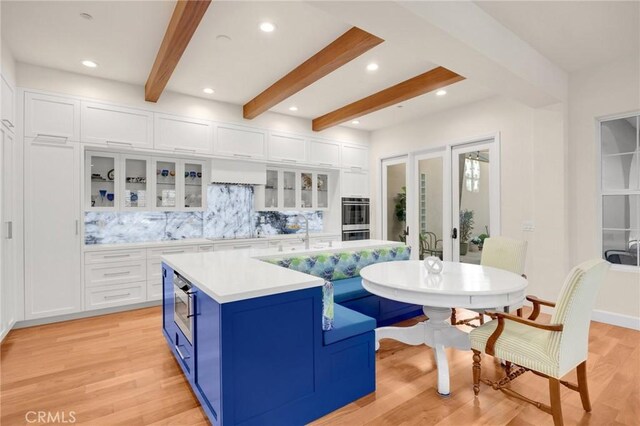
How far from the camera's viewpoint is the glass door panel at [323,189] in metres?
6.07

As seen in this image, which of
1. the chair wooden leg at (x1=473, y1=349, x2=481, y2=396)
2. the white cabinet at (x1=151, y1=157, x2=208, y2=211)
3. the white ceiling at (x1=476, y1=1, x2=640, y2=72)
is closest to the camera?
the chair wooden leg at (x1=473, y1=349, x2=481, y2=396)

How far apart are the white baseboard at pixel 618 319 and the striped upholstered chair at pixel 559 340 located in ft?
6.89

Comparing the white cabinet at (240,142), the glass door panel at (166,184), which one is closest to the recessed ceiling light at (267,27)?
the white cabinet at (240,142)

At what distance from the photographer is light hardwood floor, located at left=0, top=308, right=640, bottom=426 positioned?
77.5 inches

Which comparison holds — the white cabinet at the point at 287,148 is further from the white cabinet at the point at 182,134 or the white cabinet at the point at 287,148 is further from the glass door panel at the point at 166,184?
the glass door panel at the point at 166,184

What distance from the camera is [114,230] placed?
4348mm

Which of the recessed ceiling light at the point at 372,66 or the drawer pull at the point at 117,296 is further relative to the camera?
the drawer pull at the point at 117,296

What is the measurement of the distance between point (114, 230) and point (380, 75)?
396 centimetres

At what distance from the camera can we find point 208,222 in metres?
5.05

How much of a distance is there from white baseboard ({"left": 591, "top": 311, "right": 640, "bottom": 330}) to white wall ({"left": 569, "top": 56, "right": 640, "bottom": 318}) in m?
0.05

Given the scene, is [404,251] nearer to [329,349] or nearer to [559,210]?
[559,210]

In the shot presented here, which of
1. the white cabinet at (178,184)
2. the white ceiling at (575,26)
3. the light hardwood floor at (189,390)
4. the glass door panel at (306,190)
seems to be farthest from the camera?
the glass door panel at (306,190)

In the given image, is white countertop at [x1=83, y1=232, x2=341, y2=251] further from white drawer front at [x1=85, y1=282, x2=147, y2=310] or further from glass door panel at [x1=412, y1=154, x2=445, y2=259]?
glass door panel at [x1=412, y1=154, x2=445, y2=259]

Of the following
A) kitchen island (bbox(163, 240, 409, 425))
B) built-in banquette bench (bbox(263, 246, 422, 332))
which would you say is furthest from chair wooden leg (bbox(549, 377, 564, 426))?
built-in banquette bench (bbox(263, 246, 422, 332))
